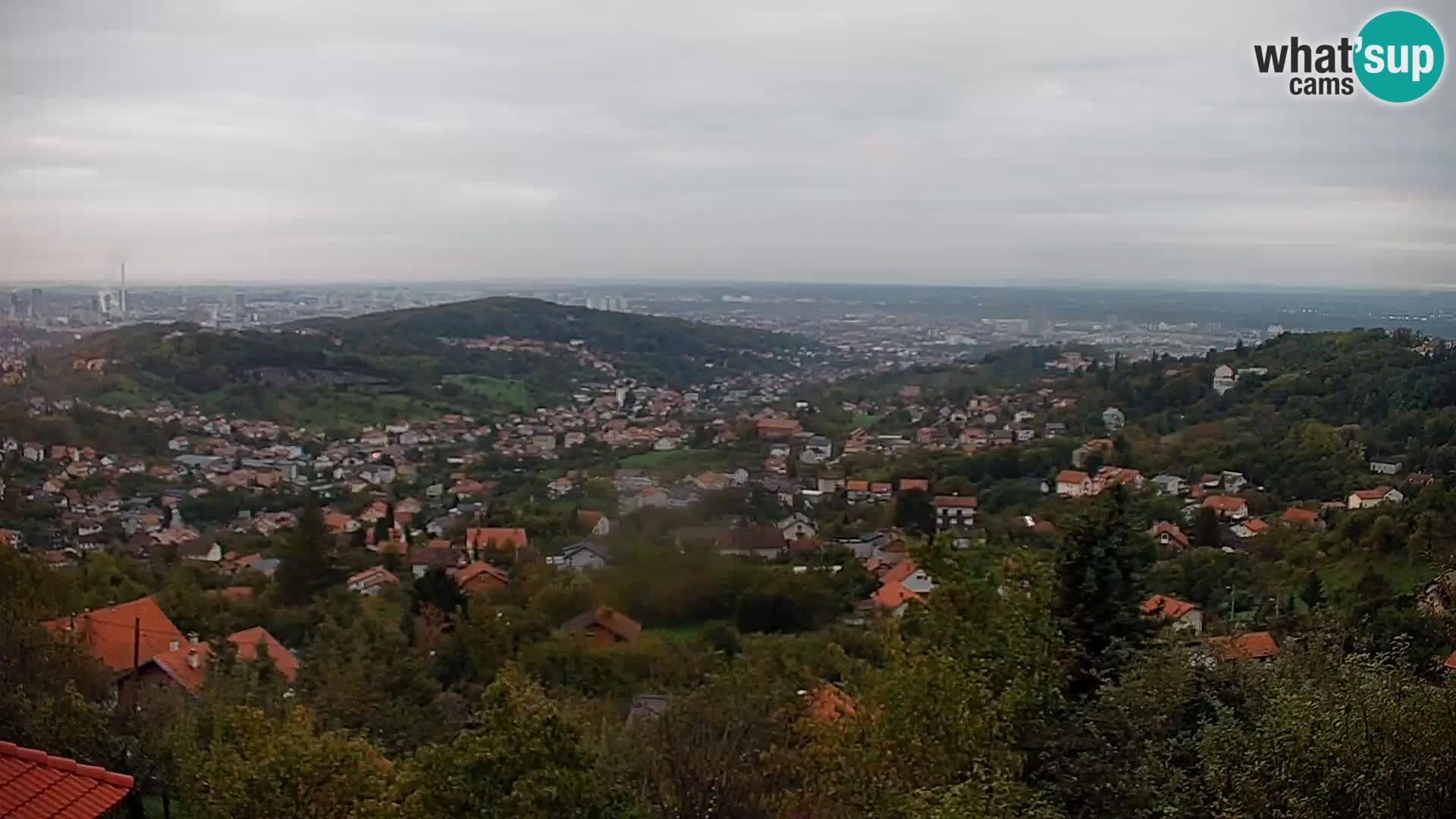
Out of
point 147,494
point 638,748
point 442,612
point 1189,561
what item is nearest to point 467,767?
point 638,748

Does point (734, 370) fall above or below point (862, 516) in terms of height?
above

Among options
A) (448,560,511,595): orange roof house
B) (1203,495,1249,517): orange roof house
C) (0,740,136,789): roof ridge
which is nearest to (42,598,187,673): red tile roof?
(448,560,511,595): orange roof house

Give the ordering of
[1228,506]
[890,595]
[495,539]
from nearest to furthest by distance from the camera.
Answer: [890,595] → [1228,506] → [495,539]

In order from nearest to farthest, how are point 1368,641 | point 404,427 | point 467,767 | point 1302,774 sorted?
point 1302,774, point 467,767, point 1368,641, point 404,427

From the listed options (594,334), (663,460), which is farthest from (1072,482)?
(594,334)

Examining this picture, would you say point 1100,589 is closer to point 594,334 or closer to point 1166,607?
point 1166,607

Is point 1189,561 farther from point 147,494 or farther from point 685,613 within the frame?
point 147,494

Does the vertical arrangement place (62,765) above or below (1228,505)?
above
